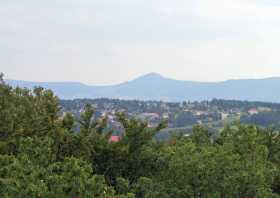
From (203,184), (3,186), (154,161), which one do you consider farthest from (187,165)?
(154,161)

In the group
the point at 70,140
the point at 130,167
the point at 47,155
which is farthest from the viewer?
the point at 130,167

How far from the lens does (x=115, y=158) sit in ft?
85.4

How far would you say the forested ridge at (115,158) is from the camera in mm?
13725

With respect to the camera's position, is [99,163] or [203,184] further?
[99,163]

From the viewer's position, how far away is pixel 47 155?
1708 centimetres

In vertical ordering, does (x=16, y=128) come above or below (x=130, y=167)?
A: above

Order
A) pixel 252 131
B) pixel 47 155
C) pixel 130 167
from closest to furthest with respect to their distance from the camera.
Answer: pixel 47 155, pixel 252 131, pixel 130 167

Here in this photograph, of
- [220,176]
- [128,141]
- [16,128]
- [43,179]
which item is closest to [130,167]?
[128,141]

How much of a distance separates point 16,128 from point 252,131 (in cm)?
1017

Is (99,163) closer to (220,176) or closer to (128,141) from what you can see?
(128,141)

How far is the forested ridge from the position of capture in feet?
45.0

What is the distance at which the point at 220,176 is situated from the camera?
692 inches

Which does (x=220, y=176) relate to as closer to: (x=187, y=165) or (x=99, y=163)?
(x=187, y=165)

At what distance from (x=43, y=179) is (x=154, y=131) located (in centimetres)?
1235
